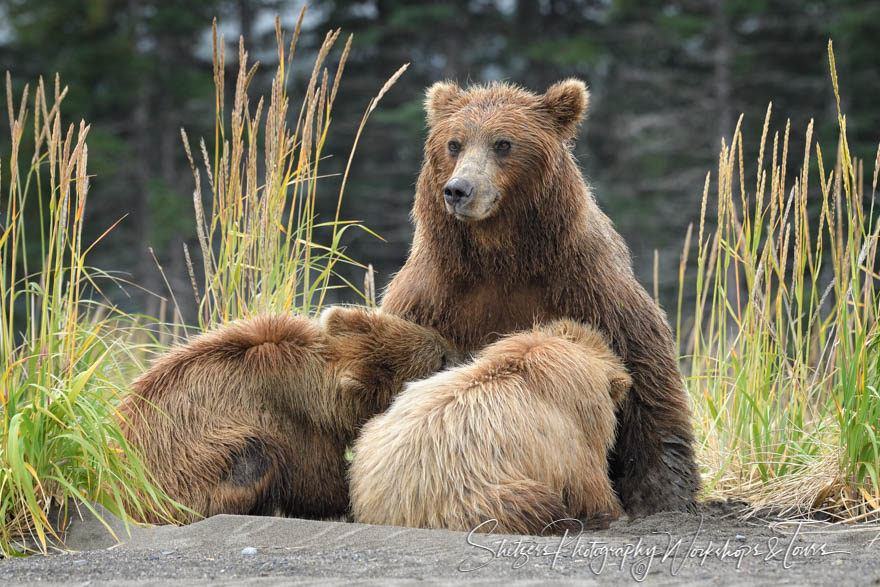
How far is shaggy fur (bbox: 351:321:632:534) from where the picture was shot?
3.52 m

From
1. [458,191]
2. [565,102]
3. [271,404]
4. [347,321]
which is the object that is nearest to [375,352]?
[347,321]

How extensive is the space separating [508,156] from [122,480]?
2.02 metres

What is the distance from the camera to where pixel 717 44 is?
19.1m

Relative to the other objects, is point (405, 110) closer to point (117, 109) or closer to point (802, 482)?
point (117, 109)

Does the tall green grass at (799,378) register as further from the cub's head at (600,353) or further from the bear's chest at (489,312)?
the bear's chest at (489,312)

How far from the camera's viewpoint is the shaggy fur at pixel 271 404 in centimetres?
389

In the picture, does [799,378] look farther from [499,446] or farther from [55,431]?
[55,431]

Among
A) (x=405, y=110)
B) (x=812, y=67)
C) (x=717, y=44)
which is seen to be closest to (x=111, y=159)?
(x=405, y=110)

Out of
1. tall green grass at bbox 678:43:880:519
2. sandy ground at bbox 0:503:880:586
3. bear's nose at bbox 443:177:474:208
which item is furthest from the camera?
bear's nose at bbox 443:177:474:208

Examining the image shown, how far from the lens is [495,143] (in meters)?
4.34

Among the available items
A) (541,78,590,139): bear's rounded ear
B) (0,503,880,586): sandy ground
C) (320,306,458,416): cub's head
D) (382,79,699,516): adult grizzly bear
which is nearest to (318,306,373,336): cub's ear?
(320,306,458,416): cub's head

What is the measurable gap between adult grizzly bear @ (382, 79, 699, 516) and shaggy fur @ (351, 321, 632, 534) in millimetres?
404

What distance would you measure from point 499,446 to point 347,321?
37.8 inches

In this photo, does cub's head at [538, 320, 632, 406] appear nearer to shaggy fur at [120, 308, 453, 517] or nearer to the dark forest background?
shaggy fur at [120, 308, 453, 517]
